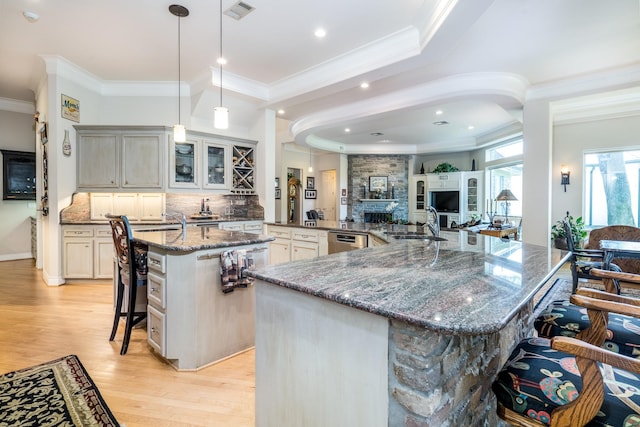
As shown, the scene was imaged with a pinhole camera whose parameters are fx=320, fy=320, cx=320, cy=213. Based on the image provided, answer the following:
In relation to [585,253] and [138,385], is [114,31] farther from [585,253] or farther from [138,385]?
[585,253]

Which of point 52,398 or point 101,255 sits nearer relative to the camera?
point 52,398

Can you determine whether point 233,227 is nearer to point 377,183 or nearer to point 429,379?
point 429,379

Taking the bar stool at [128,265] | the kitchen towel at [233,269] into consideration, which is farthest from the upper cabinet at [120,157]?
the kitchen towel at [233,269]

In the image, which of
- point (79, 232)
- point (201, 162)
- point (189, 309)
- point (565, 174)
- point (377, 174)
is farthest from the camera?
point (377, 174)

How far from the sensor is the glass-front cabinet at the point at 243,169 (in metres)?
5.71

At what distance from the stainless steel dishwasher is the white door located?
21.7ft

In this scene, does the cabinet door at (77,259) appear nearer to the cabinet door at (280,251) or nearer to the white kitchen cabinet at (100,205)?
the white kitchen cabinet at (100,205)

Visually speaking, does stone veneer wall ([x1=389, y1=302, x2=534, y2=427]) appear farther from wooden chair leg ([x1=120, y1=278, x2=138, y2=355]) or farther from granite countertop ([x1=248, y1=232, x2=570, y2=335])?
wooden chair leg ([x1=120, y1=278, x2=138, y2=355])

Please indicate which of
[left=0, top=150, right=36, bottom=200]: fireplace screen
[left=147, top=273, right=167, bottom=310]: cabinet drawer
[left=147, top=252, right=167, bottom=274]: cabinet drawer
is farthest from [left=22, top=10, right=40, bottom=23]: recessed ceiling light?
[left=0, top=150, right=36, bottom=200]: fireplace screen

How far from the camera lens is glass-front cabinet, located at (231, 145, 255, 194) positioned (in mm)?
5711

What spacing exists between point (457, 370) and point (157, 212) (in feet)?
17.5

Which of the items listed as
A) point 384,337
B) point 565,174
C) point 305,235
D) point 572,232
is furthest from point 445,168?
point 384,337

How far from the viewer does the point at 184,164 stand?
5.23 metres

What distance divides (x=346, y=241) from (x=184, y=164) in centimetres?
311
